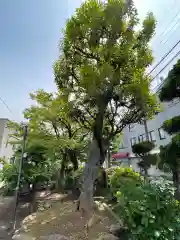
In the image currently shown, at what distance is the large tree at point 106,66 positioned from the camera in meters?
3.97

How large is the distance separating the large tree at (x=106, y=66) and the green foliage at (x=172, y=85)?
42cm

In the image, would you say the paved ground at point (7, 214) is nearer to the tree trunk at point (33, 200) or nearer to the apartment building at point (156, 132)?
the tree trunk at point (33, 200)

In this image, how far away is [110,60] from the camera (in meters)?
4.27

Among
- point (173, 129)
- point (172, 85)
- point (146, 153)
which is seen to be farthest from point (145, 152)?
point (172, 85)

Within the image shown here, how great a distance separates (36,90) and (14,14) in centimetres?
268

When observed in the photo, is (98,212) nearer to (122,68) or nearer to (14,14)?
(122,68)

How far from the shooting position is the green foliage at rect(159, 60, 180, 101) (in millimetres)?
3586

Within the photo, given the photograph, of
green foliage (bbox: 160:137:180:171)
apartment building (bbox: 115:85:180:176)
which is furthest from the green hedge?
apartment building (bbox: 115:85:180:176)

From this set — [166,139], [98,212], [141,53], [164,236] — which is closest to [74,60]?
[141,53]

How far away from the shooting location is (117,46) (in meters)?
4.30

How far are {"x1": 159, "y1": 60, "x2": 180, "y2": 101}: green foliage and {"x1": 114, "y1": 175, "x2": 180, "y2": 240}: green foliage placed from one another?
2317mm

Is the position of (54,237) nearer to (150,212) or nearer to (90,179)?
(90,179)

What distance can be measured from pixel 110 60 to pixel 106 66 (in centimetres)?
61

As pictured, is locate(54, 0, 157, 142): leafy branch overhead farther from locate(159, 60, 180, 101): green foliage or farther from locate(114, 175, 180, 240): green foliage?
locate(114, 175, 180, 240): green foliage
